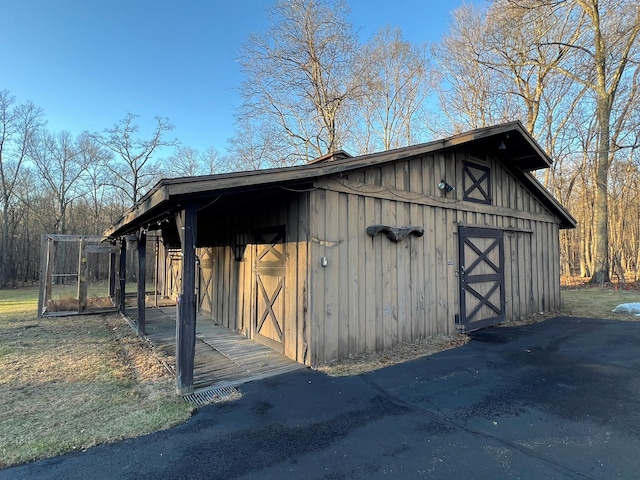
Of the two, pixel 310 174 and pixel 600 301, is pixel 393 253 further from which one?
pixel 600 301

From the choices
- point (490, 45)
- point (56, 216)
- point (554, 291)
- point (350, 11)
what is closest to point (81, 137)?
point (56, 216)

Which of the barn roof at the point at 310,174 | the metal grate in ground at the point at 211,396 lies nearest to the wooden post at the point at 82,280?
the barn roof at the point at 310,174

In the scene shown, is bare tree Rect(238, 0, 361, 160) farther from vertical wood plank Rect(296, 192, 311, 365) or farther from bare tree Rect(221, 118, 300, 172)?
vertical wood plank Rect(296, 192, 311, 365)

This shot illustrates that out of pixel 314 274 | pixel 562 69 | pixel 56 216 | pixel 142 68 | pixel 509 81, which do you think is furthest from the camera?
pixel 56 216

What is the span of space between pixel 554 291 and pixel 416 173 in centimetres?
636

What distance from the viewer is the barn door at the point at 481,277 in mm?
7082

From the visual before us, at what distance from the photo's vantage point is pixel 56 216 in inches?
896

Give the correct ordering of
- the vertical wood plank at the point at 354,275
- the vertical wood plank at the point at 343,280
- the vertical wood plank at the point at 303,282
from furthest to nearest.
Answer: the vertical wood plank at the point at 354,275 < the vertical wood plank at the point at 343,280 < the vertical wood plank at the point at 303,282

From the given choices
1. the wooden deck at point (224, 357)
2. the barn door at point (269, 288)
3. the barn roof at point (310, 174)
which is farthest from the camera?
the barn door at point (269, 288)

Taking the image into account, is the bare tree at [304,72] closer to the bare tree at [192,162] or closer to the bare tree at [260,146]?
the bare tree at [260,146]

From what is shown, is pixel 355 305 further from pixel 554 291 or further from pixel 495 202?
pixel 554 291

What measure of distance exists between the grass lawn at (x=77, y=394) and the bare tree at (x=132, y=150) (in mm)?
19358

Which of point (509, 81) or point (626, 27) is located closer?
point (626, 27)

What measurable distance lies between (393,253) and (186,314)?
137 inches
